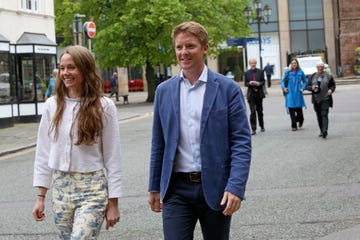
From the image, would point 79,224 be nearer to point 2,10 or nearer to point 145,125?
point 145,125

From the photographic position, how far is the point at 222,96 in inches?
155

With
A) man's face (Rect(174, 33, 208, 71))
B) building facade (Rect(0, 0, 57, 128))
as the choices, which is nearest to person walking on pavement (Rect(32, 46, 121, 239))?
man's face (Rect(174, 33, 208, 71))

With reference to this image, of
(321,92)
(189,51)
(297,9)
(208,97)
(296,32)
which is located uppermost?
(297,9)

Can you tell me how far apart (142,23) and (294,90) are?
1918 centimetres

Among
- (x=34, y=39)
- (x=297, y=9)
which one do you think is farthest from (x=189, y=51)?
(x=297, y=9)

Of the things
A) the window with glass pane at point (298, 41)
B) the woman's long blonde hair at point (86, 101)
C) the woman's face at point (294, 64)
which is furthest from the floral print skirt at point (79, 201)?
the window with glass pane at point (298, 41)

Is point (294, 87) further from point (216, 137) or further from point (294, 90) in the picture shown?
point (216, 137)

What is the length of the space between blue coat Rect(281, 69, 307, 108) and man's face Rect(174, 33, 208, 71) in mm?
13720

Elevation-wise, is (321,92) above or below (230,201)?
above

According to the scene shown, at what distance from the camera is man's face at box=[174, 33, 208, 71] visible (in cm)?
391

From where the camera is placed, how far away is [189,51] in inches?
154

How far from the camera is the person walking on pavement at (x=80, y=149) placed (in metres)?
4.09

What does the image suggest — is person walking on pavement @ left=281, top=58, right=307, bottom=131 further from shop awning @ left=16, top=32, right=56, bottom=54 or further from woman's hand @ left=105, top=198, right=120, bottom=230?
woman's hand @ left=105, top=198, right=120, bottom=230

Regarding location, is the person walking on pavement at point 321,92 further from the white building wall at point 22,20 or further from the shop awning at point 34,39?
the white building wall at point 22,20
